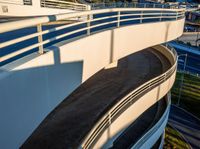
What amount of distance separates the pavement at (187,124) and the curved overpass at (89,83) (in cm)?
995

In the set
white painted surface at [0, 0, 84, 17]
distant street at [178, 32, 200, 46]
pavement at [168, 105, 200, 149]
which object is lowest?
pavement at [168, 105, 200, 149]

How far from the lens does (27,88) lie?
15.1 ft

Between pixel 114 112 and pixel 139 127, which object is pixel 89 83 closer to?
pixel 114 112

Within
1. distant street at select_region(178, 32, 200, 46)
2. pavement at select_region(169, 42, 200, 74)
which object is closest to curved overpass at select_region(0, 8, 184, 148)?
pavement at select_region(169, 42, 200, 74)

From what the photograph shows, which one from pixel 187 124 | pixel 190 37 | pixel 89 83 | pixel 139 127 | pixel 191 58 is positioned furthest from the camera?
pixel 190 37

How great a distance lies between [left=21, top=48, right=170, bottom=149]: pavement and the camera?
7.24 metres

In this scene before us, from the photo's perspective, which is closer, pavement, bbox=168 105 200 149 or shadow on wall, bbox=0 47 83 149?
shadow on wall, bbox=0 47 83 149

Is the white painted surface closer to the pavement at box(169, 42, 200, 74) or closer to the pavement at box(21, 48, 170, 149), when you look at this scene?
the pavement at box(21, 48, 170, 149)

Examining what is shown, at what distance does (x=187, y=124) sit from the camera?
24562 millimetres

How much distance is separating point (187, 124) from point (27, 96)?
22476mm

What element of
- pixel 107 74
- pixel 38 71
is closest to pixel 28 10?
pixel 107 74

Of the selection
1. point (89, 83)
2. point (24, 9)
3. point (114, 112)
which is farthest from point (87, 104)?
point (24, 9)

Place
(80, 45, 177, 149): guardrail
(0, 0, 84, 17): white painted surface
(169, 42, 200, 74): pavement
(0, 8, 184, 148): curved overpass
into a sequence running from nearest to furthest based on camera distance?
(0, 8, 184, 148): curved overpass
(80, 45, 177, 149): guardrail
(0, 0, 84, 17): white painted surface
(169, 42, 200, 74): pavement

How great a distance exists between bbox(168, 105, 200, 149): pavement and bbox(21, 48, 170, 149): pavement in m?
9.30
